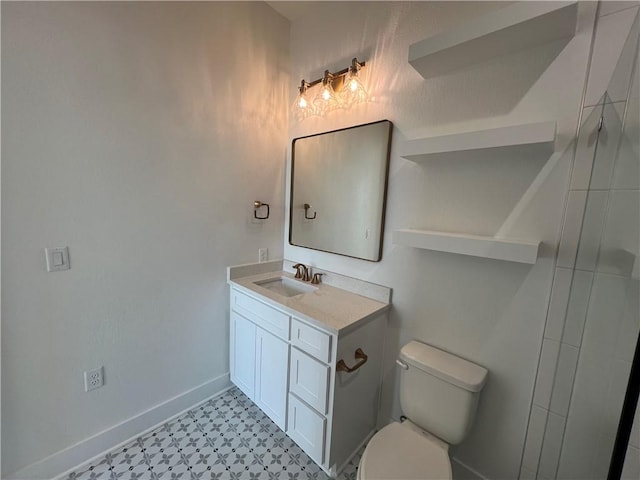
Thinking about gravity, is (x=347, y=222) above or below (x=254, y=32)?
below

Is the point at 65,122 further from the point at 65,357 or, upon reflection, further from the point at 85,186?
the point at 65,357

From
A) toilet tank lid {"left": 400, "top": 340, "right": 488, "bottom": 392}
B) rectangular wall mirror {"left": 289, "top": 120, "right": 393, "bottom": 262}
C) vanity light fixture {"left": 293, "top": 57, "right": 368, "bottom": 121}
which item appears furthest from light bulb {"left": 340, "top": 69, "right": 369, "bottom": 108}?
toilet tank lid {"left": 400, "top": 340, "right": 488, "bottom": 392}

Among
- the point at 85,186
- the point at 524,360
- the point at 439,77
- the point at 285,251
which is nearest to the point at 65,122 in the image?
the point at 85,186

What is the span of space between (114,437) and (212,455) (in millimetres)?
566

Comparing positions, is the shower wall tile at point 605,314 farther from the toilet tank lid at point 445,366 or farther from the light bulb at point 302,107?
the light bulb at point 302,107

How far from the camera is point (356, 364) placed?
4.63ft

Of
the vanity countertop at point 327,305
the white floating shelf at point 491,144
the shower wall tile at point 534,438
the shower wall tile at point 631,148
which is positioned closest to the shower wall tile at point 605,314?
the shower wall tile at point 631,148

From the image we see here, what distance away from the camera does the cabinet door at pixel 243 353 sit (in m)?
1.77

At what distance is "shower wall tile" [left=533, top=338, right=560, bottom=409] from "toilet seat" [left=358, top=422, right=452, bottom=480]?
46cm

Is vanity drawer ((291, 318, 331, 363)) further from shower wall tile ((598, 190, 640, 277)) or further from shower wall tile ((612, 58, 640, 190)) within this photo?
shower wall tile ((612, 58, 640, 190))

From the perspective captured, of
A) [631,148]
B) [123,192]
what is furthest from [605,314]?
[123,192]

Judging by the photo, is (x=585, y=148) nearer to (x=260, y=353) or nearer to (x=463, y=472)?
(x=463, y=472)

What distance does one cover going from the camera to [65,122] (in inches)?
48.9

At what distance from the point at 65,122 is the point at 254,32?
1.30 meters
